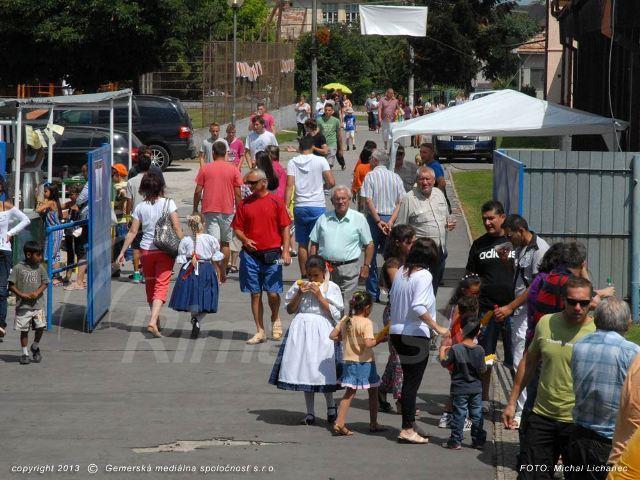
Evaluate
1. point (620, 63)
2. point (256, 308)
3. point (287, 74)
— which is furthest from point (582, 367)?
point (287, 74)

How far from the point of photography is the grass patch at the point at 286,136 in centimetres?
4133

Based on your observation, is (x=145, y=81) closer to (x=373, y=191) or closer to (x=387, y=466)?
(x=373, y=191)

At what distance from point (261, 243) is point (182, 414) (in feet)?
9.27

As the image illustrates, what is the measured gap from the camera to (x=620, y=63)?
63.3 feet

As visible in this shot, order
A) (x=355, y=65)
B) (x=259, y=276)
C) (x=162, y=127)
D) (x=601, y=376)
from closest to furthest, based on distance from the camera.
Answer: (x=601, y=376) < (x=259, y=276) < (x=162, y=127) < (x=355, y=65)

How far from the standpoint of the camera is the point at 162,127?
1128 inches

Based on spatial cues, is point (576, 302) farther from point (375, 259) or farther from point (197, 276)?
point (375, 259)

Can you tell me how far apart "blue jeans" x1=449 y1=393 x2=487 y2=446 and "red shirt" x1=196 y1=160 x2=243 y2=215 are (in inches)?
272

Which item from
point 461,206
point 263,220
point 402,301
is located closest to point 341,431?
point 402,301

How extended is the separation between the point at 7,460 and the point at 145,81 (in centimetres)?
3982

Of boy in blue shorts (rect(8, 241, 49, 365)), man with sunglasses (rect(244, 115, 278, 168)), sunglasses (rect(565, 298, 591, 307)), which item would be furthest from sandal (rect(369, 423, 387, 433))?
man with sunglasses (rect(244, 115, 278, 168))

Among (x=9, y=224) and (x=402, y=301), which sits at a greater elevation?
(x=9, y=224)

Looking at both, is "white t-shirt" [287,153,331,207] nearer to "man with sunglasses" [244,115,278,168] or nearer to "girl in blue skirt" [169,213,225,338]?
"girl in blue skirt" [169,213,225,338]

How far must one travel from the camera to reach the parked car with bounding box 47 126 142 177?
23734 millimetres
